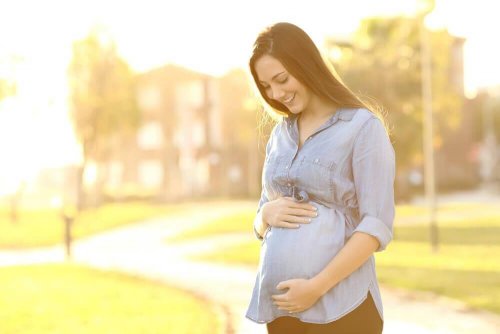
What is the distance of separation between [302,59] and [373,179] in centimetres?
44

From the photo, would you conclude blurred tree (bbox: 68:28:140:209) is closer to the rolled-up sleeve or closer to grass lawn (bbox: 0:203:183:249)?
grass lawn (bbox: 0:203:183:249)

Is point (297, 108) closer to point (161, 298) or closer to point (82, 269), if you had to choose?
point (161, 298)

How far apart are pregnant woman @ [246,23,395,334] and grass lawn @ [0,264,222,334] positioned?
5.75 meters

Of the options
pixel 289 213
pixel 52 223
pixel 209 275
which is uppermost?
pixel 289 213

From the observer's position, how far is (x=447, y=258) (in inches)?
669

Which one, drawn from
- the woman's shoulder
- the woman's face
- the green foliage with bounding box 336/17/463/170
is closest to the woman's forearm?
the woman's shoulder

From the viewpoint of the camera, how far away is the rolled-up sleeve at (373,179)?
263 centimetres

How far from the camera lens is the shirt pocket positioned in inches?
105

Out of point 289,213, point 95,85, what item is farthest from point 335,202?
point 95,85

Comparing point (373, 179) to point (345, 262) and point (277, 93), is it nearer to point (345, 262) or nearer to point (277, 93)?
point (345, 262)

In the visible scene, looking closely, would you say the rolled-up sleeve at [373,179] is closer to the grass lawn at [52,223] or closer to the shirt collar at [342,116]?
the shirt collar at [342,116]

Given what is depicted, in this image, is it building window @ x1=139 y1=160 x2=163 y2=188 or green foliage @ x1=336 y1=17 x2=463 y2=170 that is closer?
green foliage @ x1=336 y1=17 x2=463 y2=170

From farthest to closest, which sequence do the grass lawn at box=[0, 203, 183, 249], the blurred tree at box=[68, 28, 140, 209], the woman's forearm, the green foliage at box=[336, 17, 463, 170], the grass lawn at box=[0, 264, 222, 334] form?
the blurred tree at box=[68, 28, 140, 209] → the green foliage at box=[336, 17, 463, 170] → the grass lawn at box=[0, 203, 183, 249] → the grass lawn at box=[0, 264, 222, 334] → the woman's forearm

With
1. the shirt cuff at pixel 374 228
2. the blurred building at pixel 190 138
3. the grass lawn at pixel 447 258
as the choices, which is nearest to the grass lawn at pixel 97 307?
the grass lawn at pixel 447 258
